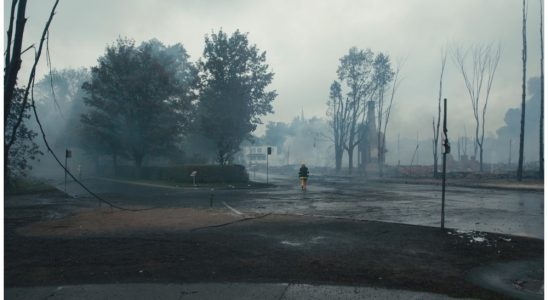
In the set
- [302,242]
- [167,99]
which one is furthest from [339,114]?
[302,242]

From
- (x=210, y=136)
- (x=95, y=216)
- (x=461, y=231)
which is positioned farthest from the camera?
(x=210, y=136)

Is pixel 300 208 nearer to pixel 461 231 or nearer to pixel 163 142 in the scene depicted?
pixel 461 231

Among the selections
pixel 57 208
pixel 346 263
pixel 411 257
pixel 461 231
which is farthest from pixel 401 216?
pixel 57 208

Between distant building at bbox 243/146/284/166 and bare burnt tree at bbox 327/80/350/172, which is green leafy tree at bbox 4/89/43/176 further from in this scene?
distant building at bbox 243/146/284/166

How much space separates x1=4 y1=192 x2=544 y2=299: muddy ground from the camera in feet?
17.7

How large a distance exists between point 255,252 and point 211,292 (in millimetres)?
2219

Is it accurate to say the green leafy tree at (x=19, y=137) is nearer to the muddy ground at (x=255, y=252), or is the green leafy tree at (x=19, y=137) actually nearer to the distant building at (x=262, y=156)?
the muddy ground at (x=255, y=252)

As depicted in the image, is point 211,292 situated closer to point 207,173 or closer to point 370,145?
point 207,173

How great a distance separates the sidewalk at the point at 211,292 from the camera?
4.65 meters

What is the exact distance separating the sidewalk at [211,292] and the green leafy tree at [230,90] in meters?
31.9

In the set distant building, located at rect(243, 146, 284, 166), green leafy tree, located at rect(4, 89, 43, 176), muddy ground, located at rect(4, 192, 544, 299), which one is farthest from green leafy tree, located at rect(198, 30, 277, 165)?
distant building, located at rect(243, 146, 284, 166)

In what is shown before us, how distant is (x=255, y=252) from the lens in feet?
22.9

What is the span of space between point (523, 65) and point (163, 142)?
33.4 meters

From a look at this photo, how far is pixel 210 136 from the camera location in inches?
1483
